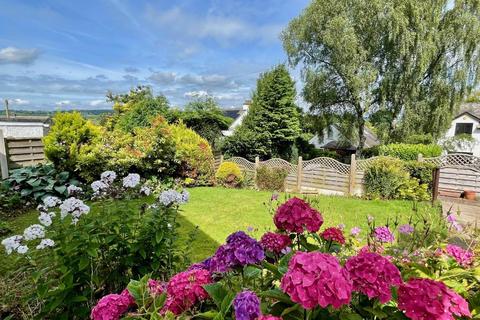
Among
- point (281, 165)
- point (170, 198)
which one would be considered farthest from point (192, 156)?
point (170, 198)

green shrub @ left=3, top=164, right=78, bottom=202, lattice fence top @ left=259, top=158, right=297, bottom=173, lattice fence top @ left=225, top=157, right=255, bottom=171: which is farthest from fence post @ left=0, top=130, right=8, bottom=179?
lattice fence top @ left=259, top=158, right=297, bottom=173

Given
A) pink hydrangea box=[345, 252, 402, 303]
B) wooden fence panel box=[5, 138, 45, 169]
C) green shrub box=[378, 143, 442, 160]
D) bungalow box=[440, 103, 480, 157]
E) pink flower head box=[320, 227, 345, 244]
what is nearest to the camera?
pink hydrangea box=[345, 252, 402, 303]

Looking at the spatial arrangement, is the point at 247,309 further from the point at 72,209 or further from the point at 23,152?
the point at 23,152

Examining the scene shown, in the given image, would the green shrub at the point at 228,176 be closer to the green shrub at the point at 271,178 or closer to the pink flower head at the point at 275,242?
the green shrub at the point at 271,178

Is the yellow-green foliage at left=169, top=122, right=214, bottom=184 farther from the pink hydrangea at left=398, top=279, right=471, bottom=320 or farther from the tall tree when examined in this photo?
the pink hydrangea at left=398, top=279, right=471, bottom=320

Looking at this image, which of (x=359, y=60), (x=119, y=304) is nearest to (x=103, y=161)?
(x=119, y=304)

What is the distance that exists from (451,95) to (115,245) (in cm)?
1477

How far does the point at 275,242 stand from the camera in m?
1.47

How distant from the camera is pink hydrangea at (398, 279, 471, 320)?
818 mm

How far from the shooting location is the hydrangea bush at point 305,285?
792 millimetres

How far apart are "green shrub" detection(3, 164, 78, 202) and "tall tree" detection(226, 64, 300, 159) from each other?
338 inches

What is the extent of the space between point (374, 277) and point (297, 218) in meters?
0.62

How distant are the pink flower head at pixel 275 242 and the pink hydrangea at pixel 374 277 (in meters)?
0.58

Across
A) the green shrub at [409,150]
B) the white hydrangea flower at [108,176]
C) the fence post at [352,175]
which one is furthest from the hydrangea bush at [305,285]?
the green shrub at [409,150]
